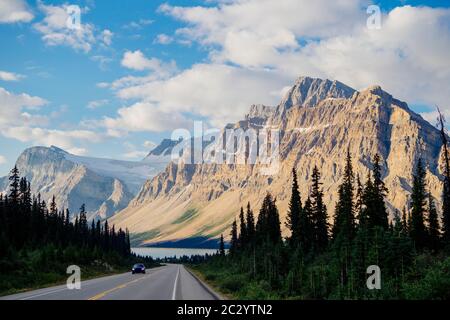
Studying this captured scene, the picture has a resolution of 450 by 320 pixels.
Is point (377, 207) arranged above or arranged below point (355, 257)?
above

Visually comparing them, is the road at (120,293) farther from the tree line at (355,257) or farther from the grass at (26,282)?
the tree line at (355,257)

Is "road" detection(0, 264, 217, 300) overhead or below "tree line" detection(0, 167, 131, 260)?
below

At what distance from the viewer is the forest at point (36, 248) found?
121 feet

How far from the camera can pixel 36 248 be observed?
74125 millimetres

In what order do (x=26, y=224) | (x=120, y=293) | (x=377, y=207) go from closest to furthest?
(x=120, y=293), (x=377, y=207), (x=26, y=224)

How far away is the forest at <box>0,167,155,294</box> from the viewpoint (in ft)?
121

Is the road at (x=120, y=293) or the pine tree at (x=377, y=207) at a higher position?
the pine tree at (x=377, y=207)

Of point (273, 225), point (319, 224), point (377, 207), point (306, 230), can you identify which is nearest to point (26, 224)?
point (273, 225)

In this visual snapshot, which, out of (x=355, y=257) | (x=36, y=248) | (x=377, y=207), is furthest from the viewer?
(x=36, y=248)
